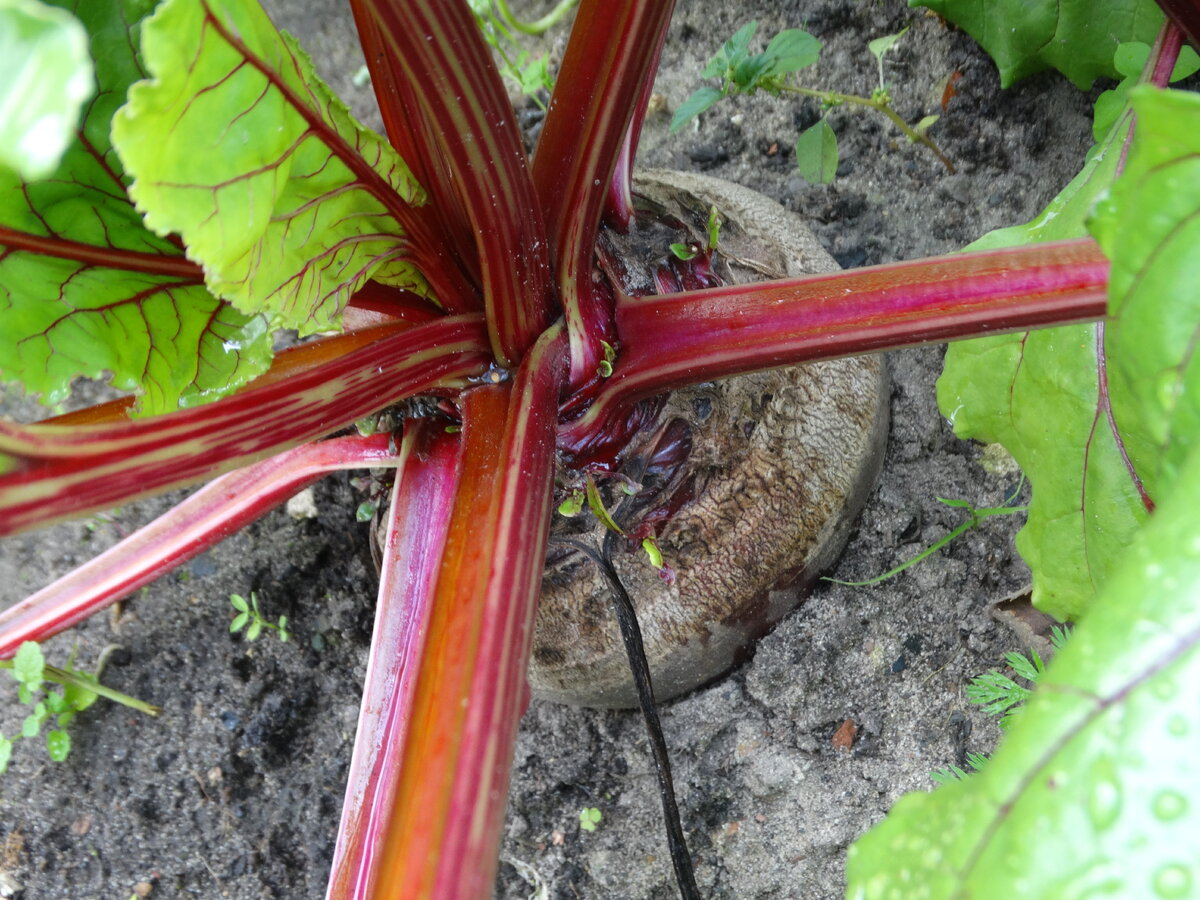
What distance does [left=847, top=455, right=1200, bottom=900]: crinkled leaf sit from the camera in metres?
0.35

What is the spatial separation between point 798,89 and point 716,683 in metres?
0.84

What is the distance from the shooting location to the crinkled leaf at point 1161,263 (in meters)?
0.46

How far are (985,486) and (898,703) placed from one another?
32 cm

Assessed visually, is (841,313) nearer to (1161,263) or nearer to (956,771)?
(1161,263)

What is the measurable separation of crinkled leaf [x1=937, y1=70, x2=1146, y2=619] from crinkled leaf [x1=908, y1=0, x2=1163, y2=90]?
21 centimetres

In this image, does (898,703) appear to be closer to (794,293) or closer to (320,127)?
(794,293)

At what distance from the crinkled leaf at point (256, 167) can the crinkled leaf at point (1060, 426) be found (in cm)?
65

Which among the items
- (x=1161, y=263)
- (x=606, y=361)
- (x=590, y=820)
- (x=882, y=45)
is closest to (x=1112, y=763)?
(x=1161, y=263)

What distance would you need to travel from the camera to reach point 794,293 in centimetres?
78

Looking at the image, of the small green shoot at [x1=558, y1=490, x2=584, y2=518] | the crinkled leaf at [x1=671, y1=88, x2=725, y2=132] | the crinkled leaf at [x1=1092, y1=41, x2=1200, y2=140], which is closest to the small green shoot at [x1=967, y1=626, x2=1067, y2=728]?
the small green shoot at [x1=558, y1=490, x2=584, y2=518]

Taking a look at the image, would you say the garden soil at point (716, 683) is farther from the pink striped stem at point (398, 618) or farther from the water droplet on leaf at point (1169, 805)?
the water droplet on leaf at point (1169, 805)

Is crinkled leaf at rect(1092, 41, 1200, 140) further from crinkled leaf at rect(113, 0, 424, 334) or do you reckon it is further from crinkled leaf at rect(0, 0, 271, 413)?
crinkled leaf at rect(0, 0, 271, 413)

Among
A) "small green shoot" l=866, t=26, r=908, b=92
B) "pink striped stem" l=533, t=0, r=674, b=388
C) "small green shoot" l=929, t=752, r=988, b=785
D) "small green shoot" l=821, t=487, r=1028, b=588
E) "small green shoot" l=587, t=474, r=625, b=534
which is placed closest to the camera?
"pink striped stem" l=533, t=0, r=674, b=388

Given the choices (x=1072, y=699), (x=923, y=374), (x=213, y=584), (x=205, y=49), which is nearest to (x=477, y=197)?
(x=205, y=49)
